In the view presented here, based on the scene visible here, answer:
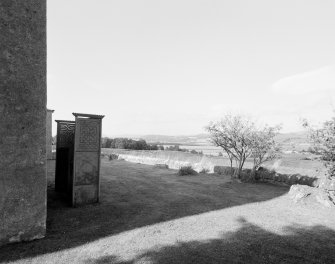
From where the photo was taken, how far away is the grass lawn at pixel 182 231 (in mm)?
4555

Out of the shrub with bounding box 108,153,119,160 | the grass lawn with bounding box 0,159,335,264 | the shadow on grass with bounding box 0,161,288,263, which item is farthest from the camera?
the shrub with bounding box 108,153,119,160

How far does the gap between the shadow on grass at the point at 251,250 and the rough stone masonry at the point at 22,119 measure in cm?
180

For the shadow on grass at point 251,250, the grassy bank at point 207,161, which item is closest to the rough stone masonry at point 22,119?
the shadow on grass at point 251,250

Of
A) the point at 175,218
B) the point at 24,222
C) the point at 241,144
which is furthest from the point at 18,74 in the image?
the point at 241,144

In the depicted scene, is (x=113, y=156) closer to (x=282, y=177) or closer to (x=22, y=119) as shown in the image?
(x=282, y=177)

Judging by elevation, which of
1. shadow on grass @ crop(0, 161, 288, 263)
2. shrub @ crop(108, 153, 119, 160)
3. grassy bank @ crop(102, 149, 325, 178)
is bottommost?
shadow on grass @ crop(0, 161, 288, 263)

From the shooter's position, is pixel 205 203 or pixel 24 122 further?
pixel 205 203

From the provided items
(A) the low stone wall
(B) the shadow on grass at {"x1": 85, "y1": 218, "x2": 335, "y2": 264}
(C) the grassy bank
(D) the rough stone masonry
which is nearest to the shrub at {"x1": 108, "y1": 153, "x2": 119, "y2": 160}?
(C) the grassy bank

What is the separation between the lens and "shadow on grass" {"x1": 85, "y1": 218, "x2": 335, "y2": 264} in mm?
4438

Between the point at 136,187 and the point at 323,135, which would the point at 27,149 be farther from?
the point at 323,135

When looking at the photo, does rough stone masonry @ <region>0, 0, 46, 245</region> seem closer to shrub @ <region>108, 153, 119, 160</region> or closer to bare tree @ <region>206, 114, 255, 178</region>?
bare tree @ <region>206, 114, 255, 178</region>

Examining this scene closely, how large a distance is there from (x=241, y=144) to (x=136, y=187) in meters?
6.08

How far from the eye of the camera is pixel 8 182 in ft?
15.8

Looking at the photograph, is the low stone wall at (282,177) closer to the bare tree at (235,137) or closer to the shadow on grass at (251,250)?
the bare tree at (235,137)
